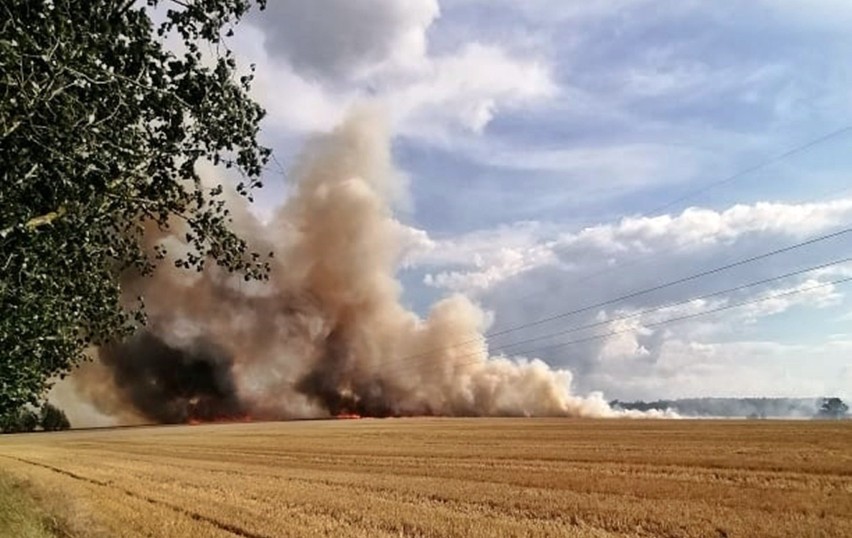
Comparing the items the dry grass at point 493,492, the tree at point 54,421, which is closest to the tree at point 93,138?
the dry grass at point 493,492

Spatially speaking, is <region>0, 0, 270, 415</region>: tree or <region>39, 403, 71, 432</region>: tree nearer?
<region>0, 0, 270, 415</region>: tree

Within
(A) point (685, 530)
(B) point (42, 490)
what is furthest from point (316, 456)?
(A) point (685, 530)

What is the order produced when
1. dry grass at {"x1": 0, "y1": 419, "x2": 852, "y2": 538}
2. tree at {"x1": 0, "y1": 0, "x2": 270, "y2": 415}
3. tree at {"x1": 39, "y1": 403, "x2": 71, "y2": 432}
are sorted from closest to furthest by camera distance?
tree at {"x1": 0, "y1": 0, "x2": 270, "y2": 415} < dry grass at {"x1": 0, "y1": 419, "x2": 852, "y2": 538} < tree at {"x1": 39, "y1": 403, "x2": 71, "y2": 432}

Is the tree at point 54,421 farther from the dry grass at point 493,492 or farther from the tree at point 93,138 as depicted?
the tree at point 93,138

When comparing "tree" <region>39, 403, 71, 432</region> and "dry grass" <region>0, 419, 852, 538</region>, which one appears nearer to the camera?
"dry grass" <region>0, 419, 852, 538</region>

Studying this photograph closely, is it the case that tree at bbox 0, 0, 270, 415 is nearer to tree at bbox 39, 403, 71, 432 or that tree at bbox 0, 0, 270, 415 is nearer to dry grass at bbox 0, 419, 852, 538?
dry grass at bbox 0, 419, 852, 538

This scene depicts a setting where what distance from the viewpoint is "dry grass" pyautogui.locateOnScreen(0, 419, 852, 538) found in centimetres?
1648

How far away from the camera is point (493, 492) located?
22469 millimetres

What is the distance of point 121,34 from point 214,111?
5.19 feet

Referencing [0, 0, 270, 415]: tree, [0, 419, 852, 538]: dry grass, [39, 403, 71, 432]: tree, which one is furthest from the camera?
[39, 403, 71, 432]: tree

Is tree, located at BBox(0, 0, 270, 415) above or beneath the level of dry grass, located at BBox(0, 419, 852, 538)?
above

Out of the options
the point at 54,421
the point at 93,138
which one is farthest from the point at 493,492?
the point at 54,421

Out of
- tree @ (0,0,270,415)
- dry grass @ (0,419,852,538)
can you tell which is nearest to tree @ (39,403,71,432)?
dry grass @ (0,419,852,538)

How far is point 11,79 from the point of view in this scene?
8.02m
